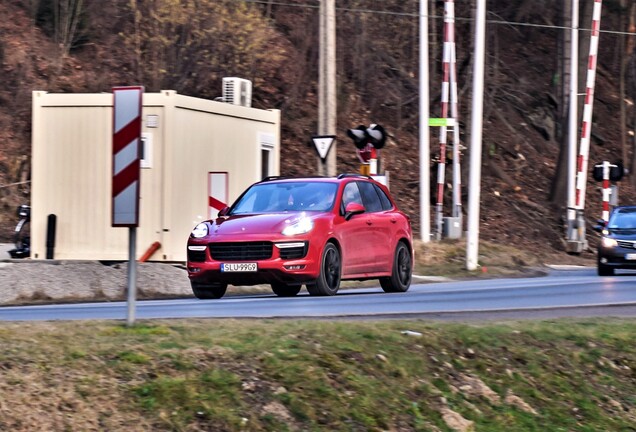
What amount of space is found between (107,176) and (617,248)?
12148mm

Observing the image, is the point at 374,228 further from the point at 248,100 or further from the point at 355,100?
the point at 355,100

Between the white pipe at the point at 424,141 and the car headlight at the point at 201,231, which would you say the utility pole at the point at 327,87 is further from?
the car headlight at the point at 201,231

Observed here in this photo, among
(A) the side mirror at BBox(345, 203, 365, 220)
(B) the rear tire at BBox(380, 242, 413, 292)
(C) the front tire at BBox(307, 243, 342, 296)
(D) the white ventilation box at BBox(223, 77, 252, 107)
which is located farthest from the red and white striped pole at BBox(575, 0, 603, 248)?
(C) the front tire at BBox(307, 243, 342, 296)

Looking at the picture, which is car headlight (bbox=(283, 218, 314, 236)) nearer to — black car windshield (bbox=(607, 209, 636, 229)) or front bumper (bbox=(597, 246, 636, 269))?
front bumper (bbox=(597, 246, 636, 269))

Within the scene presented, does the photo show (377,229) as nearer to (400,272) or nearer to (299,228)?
(400,272)

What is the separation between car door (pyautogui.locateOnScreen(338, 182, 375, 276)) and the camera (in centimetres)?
1812

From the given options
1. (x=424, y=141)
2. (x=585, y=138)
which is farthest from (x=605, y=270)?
(x=585, y=138)

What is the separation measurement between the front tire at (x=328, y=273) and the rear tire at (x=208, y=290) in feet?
4.40

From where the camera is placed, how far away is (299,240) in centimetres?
1708

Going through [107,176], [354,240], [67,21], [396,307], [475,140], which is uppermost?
[67,21]

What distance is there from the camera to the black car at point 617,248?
28453 mm

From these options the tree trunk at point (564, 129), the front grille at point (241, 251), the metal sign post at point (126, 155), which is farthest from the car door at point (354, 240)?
the tree trunk at point (564, 129)

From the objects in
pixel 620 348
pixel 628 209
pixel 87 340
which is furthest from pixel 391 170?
pixel 87 340

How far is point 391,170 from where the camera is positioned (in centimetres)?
4328
